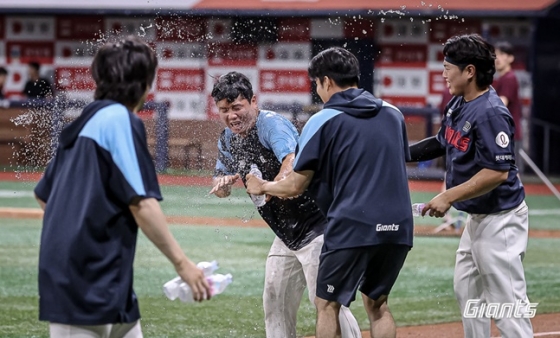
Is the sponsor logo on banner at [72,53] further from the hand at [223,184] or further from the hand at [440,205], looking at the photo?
the hand at [440,205]

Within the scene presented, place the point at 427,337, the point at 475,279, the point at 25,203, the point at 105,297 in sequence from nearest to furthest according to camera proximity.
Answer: the point at 105,297, the point at 475,279, the point at 427,337, the point at 25,203

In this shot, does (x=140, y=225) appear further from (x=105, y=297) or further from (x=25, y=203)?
(x=25, y=203)

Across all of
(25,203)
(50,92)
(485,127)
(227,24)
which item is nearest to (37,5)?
(50,92)

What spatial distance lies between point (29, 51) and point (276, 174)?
15.7 meters

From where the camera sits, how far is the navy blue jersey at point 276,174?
4.96m

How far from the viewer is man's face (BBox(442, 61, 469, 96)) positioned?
4832mm

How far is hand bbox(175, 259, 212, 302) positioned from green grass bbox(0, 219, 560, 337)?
3044 millimetres

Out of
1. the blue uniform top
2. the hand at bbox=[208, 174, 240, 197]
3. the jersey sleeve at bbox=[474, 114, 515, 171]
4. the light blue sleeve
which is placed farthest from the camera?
the hand at bbox=[208, 174, 240, 197]

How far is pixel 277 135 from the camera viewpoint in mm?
4934

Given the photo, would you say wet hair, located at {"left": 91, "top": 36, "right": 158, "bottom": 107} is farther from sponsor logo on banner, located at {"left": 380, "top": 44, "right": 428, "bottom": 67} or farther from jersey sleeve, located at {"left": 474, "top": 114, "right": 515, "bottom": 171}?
sponsor logo on banner, located at {"left": 380, "top": 44, "right": 428, "bottom": 67}

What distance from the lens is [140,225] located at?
10.8 feet

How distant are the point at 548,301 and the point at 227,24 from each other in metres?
12.5

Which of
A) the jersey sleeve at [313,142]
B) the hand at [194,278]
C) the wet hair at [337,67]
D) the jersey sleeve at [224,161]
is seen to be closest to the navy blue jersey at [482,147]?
the wet hair at [337,67]

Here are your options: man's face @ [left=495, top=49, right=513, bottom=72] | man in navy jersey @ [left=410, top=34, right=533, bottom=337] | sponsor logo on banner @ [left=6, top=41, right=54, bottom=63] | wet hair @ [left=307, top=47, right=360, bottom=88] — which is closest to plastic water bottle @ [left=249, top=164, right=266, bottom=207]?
wet hair @ [left=307, top=47, right=360, bottom=88]
